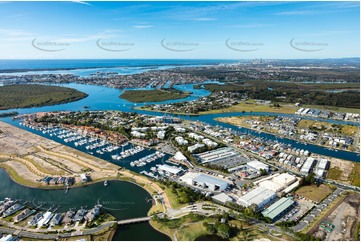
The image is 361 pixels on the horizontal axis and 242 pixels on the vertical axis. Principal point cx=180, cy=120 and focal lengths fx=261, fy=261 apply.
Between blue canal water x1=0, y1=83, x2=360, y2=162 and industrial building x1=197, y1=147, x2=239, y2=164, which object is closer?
industrial building x1=197, y1=147, x2=239, y2=164

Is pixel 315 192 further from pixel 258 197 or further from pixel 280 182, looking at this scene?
pixel 258 197

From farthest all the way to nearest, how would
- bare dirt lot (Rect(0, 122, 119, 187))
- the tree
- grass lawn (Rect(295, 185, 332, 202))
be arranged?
bare dirt lot (Rect(0, 122, 119, 187)), grass lawn (Rect(295, 185, 332, 202)), the tree

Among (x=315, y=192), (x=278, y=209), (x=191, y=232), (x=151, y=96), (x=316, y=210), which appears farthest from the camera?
(x=151, y=96)

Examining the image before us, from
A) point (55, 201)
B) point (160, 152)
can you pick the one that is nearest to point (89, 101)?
point (160, 152)

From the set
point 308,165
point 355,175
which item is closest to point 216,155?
point 308,165

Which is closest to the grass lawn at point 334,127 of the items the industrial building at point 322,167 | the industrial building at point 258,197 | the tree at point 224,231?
the industrial building at point 322,167

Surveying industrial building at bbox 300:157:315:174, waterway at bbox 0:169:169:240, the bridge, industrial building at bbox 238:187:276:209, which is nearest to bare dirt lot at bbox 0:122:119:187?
waterway at bbox 0:169:169:240

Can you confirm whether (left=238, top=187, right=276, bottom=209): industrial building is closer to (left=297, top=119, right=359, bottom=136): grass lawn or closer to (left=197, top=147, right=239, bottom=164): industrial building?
(left=197, top=147, right=239, bottom=164): industrial building
